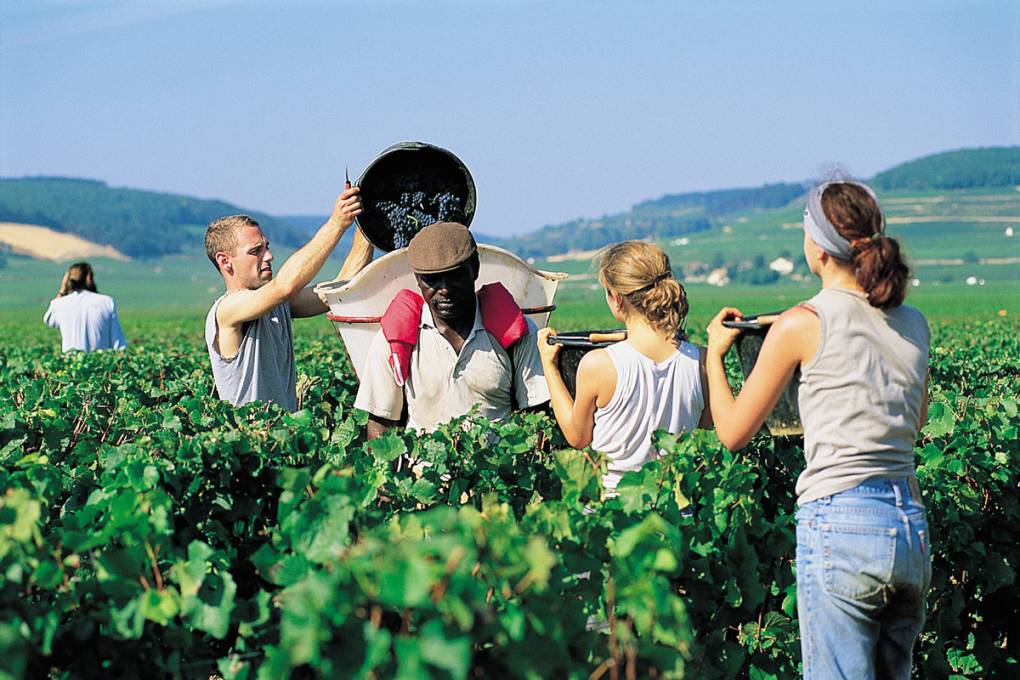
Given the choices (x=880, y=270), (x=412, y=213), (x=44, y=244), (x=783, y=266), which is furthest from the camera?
(x=44, y=244)

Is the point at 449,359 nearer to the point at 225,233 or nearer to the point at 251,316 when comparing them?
the point at 251,316

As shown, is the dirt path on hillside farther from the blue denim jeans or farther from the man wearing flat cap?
the blue denim jeans

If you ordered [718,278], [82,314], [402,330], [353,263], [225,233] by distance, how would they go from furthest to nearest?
[718,278] < [82,314] < [225,233] < [353,263] < [402,330]

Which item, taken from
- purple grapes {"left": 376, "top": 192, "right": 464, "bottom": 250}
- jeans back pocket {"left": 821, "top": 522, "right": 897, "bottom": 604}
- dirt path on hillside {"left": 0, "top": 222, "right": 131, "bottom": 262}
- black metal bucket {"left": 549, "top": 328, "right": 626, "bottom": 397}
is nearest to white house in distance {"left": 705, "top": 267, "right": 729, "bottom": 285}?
dirt path on hillside {"left": 0, "top": 222, "right": 131, "bottom": 262}

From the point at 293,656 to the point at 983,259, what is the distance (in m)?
156

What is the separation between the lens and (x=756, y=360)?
3.33 meters

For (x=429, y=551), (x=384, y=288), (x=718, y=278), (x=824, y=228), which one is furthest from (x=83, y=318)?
(x=718, y=278)

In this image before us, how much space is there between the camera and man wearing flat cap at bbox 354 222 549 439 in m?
4.53

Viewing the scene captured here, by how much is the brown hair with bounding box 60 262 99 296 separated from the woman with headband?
859 cm

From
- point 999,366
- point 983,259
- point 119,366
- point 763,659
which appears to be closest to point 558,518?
point 763,659

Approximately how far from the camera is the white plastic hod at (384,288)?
186 inches

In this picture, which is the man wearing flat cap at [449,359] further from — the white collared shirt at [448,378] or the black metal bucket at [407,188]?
the black metal bucket at [407,188]

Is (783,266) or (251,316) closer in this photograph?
(251,316)

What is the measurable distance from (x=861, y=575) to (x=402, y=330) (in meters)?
2.15
